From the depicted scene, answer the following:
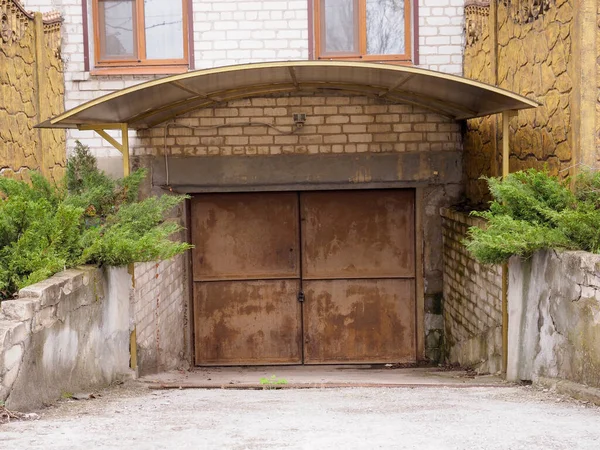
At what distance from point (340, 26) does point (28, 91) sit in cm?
362

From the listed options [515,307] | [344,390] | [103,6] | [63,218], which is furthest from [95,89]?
[515,307]

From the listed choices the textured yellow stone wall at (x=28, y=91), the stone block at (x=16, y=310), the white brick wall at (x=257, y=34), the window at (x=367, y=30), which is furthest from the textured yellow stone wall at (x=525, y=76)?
the textured yellow stone wall at (x=28, y=91)

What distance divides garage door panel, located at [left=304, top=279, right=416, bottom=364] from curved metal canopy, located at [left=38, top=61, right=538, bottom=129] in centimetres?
241

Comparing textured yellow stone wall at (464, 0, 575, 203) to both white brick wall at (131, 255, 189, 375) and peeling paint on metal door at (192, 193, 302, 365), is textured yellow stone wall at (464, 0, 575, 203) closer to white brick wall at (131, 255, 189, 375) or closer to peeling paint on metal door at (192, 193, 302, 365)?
peeling paint on metal door at (192, 193, 302, 365)

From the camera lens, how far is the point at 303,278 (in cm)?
902

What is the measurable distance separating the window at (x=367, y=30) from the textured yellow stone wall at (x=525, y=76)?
2.56 feet

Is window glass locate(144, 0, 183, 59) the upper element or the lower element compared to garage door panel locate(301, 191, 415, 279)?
upper

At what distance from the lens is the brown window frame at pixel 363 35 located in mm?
8242

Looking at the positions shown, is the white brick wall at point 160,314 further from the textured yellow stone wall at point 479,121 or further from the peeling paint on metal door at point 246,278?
the textured yellow stone wall at point 479,121

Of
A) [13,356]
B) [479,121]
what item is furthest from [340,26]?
[13,356]

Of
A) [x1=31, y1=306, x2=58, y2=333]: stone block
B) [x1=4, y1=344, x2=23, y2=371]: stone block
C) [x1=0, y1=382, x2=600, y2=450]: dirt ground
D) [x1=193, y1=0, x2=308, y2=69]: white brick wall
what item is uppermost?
[x1=193, y1=0, x2=308, y2=69]: white brick wall

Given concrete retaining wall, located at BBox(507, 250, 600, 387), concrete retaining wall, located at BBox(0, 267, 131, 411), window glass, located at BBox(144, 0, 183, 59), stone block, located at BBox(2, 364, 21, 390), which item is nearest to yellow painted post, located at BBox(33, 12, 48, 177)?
window glass, located at BBox(144, 0, 183, 59)

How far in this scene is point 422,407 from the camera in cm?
455

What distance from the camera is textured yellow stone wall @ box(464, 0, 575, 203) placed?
5914 mm
